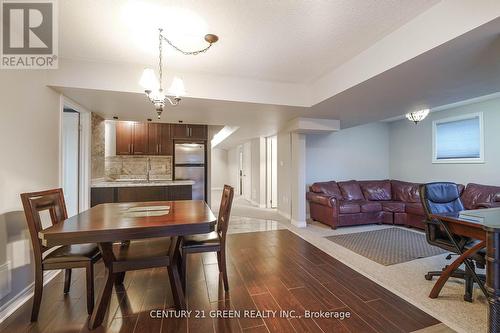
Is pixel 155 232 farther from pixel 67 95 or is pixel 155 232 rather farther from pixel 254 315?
pixel 67 95

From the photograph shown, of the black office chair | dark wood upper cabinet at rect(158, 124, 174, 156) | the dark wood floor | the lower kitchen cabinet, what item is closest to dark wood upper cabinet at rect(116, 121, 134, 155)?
dark wood upper cabinet at rect(158, 124, 174, 156)

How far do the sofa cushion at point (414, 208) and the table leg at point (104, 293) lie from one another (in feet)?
16.4

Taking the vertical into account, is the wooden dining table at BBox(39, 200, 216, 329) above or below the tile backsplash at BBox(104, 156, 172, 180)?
below

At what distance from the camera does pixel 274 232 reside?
4.14 m

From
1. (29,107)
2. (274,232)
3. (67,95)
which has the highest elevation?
(67,95)

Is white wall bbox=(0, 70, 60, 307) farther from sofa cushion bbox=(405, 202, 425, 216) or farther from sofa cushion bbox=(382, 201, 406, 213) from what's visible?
sofa cushion bbox=(405, 202, 425, 216)

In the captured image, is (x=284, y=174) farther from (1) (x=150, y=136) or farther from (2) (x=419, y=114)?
(1) (x=150, y=136)

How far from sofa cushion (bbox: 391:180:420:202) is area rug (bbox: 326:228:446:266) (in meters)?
0.99

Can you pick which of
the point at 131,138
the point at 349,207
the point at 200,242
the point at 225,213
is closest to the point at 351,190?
the point at 349,207

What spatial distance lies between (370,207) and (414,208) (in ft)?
2.51

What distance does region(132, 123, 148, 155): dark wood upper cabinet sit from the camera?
4570 mm

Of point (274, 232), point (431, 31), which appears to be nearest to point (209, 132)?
point (274, 232)

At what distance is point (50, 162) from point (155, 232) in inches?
72.0

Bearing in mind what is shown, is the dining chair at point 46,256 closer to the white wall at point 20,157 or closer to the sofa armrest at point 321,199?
the white wall at point 20,157
